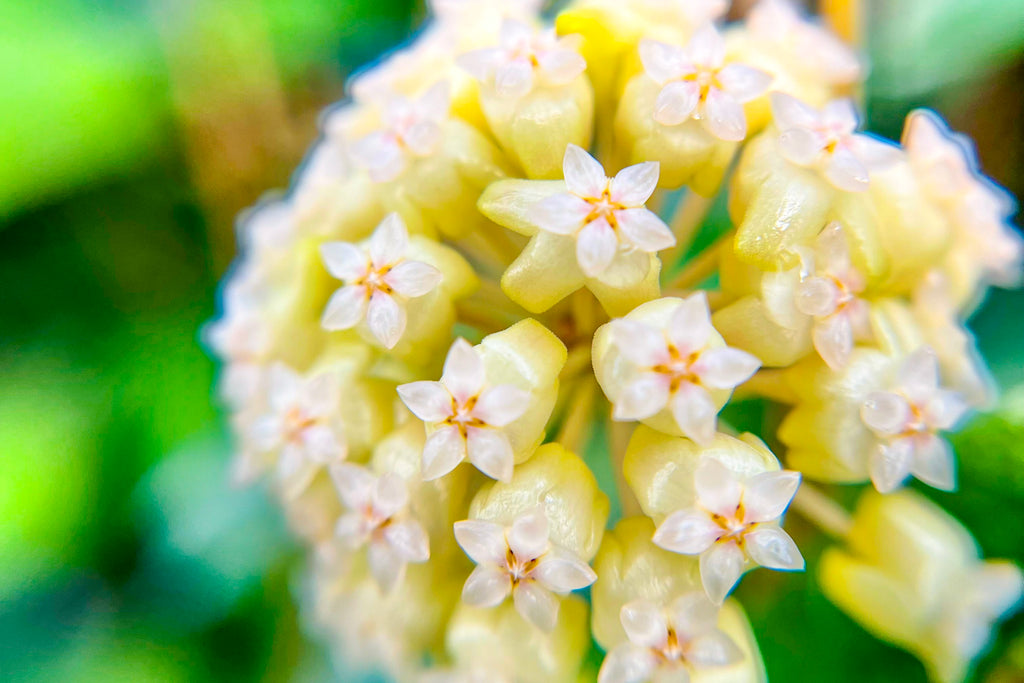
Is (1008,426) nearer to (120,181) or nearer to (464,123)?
(464,123)

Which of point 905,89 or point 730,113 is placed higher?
point 730,113

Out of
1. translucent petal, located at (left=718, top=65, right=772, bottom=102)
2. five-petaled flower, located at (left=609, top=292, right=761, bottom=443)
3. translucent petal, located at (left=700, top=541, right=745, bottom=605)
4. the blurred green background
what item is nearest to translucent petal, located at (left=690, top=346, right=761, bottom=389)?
five-petaled flower, located at (left=609, top=292, right=761, bottom=443)

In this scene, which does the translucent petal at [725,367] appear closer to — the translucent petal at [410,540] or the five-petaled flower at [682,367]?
the five-petaled flower at [682,367]

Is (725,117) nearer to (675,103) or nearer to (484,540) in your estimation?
(675,103)

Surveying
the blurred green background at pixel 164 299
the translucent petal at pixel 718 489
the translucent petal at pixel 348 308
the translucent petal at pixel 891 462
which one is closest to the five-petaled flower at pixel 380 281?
the translucent petal at pixel 348 308

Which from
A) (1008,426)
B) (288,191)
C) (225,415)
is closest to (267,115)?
(288,191)

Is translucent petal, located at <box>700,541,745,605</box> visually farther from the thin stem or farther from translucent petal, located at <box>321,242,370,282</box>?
translucent petal, located at <box>321,242,370,282</box>

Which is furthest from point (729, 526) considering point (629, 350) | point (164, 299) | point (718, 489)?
point (164, 299)
